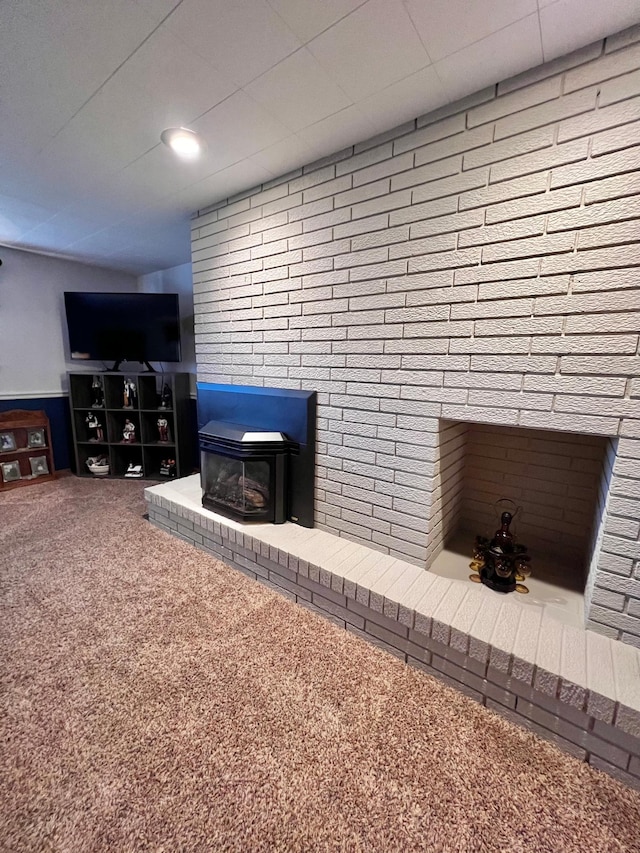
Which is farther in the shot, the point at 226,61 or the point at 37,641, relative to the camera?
the point at 37,641

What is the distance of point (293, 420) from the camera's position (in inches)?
75.3

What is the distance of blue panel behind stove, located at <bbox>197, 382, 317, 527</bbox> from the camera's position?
1868 millimetres

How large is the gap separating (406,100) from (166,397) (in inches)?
122

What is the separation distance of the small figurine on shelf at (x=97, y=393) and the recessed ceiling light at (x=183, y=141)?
8.66ft

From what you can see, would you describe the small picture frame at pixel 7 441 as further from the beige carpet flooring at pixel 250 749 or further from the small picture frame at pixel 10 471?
the beige carpet flooring at pixel 250 749

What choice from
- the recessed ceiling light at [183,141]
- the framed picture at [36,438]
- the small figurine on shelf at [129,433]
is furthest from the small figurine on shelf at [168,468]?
the recessed ceiling light at [183,141]

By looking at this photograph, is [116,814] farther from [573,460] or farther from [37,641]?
[573,460]

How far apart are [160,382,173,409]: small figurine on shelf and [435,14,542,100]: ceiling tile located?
3149 mm

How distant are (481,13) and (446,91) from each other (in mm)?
299

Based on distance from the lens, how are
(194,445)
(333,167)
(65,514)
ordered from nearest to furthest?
(333,167)
(65,514)
(194,445)

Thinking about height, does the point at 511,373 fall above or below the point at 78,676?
above

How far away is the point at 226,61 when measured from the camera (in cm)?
113

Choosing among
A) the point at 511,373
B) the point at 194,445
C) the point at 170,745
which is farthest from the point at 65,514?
the point at 511,373

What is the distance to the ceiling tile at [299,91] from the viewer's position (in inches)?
45.4
